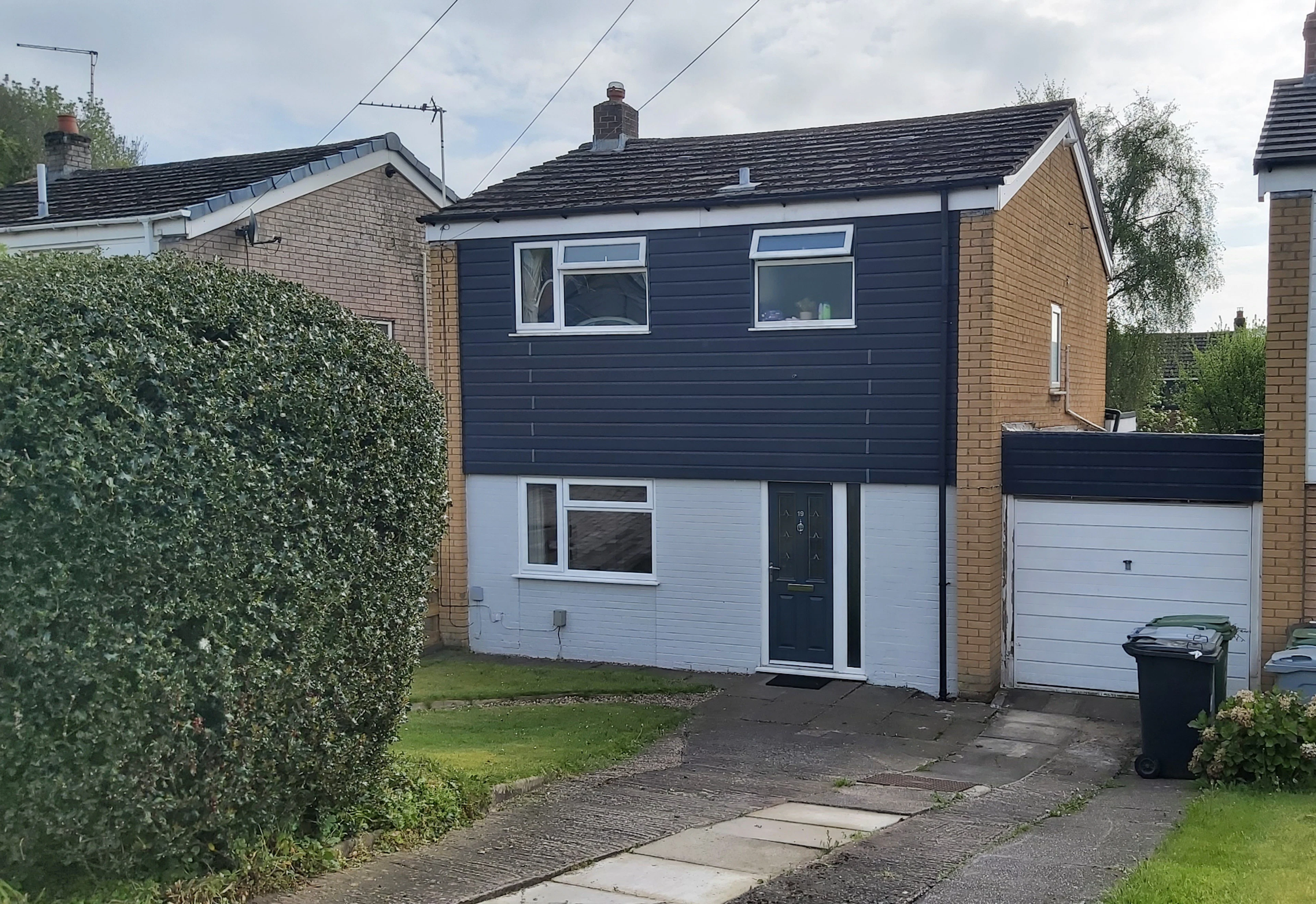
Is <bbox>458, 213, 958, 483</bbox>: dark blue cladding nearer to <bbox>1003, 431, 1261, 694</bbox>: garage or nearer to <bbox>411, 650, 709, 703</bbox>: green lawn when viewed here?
<bbox>1003, 431, 1261, 694</bbox>: garage

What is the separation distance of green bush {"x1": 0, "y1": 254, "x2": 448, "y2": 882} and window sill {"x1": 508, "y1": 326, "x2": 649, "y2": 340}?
22.1 ft

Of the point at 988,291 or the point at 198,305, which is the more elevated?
the point at 988,291

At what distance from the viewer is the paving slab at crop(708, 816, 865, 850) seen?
6617 mm

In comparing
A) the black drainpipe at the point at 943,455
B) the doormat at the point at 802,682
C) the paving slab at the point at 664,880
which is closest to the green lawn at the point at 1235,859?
the paving slab at the point at 664,880

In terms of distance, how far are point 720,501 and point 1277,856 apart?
7.50 metres

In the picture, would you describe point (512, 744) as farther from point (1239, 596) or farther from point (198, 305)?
point (1239, 596)

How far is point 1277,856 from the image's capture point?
604 cm

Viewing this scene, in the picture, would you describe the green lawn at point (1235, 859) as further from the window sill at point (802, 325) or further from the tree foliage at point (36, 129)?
the tree foliage at point (36, 129)

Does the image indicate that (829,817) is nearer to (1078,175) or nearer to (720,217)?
(720,217)

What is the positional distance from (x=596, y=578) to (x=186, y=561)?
28.2 ft

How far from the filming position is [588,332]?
13406mm

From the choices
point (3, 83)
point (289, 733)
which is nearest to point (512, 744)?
point (289, 733)

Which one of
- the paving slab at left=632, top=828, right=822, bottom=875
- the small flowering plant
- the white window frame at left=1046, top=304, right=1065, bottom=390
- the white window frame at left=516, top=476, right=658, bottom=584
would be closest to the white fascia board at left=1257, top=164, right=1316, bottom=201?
the white window frame at left=1046, top=304, right=1065, bottom=390

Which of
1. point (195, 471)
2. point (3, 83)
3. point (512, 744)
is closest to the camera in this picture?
point (195, 471)
